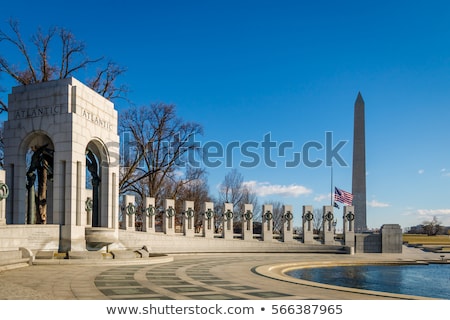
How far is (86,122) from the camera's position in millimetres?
28203

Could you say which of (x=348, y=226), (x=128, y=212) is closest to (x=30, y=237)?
(x=128, y=212)

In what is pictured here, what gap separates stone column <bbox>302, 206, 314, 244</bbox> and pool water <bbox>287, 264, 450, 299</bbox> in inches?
461

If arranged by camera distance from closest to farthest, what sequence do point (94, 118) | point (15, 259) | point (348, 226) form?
point (15, 259)
point (94, 118)
point (348, 226)

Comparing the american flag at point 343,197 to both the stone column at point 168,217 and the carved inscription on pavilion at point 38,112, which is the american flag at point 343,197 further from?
the carved inscription on pavilion at point 38,112

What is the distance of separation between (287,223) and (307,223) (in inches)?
63.3

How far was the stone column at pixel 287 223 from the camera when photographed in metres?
40.4

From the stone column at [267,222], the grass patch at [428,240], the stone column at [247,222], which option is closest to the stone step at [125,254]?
the stone column at [247,222]

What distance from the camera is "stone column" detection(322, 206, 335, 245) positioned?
41531 millimetres

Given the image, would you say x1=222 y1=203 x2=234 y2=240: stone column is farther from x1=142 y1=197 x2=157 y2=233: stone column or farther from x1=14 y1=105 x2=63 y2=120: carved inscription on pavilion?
x1=14 y1=105 x2=63 y2=120: carved inscription on pavilion

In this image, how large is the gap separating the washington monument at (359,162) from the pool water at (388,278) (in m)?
24.4

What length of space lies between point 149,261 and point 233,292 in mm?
11459

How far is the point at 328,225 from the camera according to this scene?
4209cm

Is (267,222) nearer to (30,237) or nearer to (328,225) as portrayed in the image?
(328,225)
